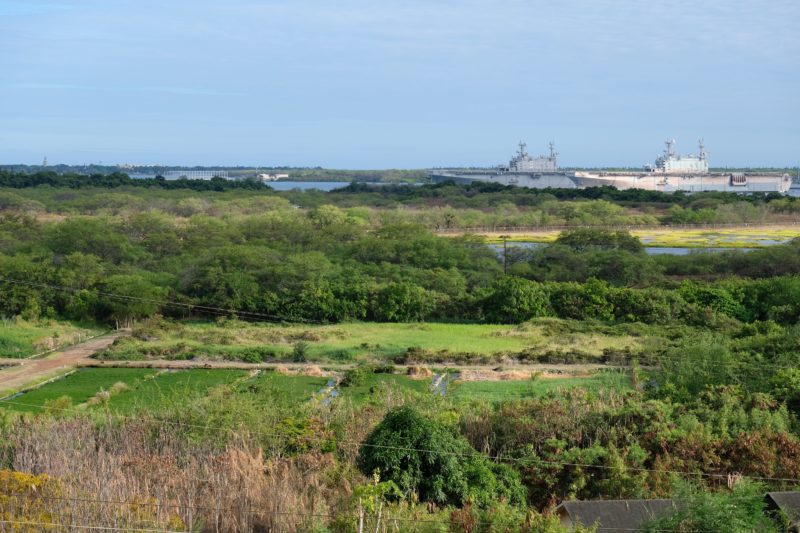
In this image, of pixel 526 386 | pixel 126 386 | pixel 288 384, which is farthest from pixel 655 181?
pixel 126 386

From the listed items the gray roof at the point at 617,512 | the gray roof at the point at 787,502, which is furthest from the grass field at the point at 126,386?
the gray roof at the point at 787,502

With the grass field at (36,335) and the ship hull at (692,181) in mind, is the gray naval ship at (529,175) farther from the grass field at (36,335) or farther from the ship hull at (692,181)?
the grass field at (36,335)

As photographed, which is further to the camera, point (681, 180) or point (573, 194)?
point (681, 180)

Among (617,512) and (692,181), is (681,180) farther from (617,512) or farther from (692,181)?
(617,512)

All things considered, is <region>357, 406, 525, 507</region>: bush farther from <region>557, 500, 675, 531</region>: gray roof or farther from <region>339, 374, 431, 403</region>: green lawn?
<region>339, 374, 431, 403</region>: green lawn

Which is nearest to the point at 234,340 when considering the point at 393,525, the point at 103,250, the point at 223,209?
the point at 103,250

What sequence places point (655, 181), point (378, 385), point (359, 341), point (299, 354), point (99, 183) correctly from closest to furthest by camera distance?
1. point (378, 385)
2. point (299, 354)
3. point (359, 341)
4. point (99, 183)
5. point (655, 181)

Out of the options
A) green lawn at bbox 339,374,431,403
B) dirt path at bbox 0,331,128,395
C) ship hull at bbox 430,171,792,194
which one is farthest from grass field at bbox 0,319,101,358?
ship hull at bbox 430,171,792,194
